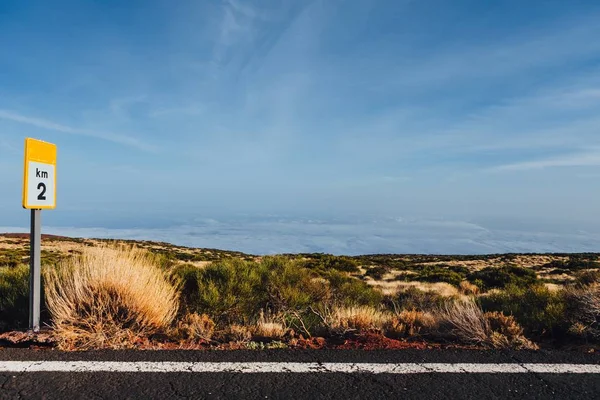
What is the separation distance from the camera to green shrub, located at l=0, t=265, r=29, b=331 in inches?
245

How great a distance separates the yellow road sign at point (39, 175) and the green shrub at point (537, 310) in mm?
6402

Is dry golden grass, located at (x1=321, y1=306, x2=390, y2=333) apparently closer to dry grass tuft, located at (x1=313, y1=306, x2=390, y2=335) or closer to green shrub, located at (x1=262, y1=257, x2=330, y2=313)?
dry grass tuft, located at (x1=313, y1=306, x2=390, y2=335)

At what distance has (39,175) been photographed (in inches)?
208

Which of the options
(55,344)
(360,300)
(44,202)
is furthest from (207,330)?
(360,300)

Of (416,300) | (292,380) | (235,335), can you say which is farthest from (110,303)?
(416,300)

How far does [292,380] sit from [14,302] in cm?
512

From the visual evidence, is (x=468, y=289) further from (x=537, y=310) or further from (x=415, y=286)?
(x=537, y=310)

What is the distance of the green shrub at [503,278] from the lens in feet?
75.4

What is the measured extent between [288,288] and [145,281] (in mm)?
3942

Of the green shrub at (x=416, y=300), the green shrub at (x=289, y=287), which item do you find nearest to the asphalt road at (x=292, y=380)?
the green shrub at (x=289, y=287)

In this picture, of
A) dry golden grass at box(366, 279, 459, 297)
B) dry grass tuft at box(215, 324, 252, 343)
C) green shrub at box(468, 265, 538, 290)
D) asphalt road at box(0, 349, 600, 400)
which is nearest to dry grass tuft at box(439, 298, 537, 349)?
asphalt road at box(0, 349, 600, 400)

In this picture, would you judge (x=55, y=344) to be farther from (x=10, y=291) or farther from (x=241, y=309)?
(x=241, y=309)

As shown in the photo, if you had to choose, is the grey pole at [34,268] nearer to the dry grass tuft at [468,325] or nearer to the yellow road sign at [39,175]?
the yellow road sign at [39,175]

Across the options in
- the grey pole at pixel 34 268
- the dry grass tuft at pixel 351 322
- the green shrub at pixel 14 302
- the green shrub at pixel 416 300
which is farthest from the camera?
the green shrub at pixel 416 300
